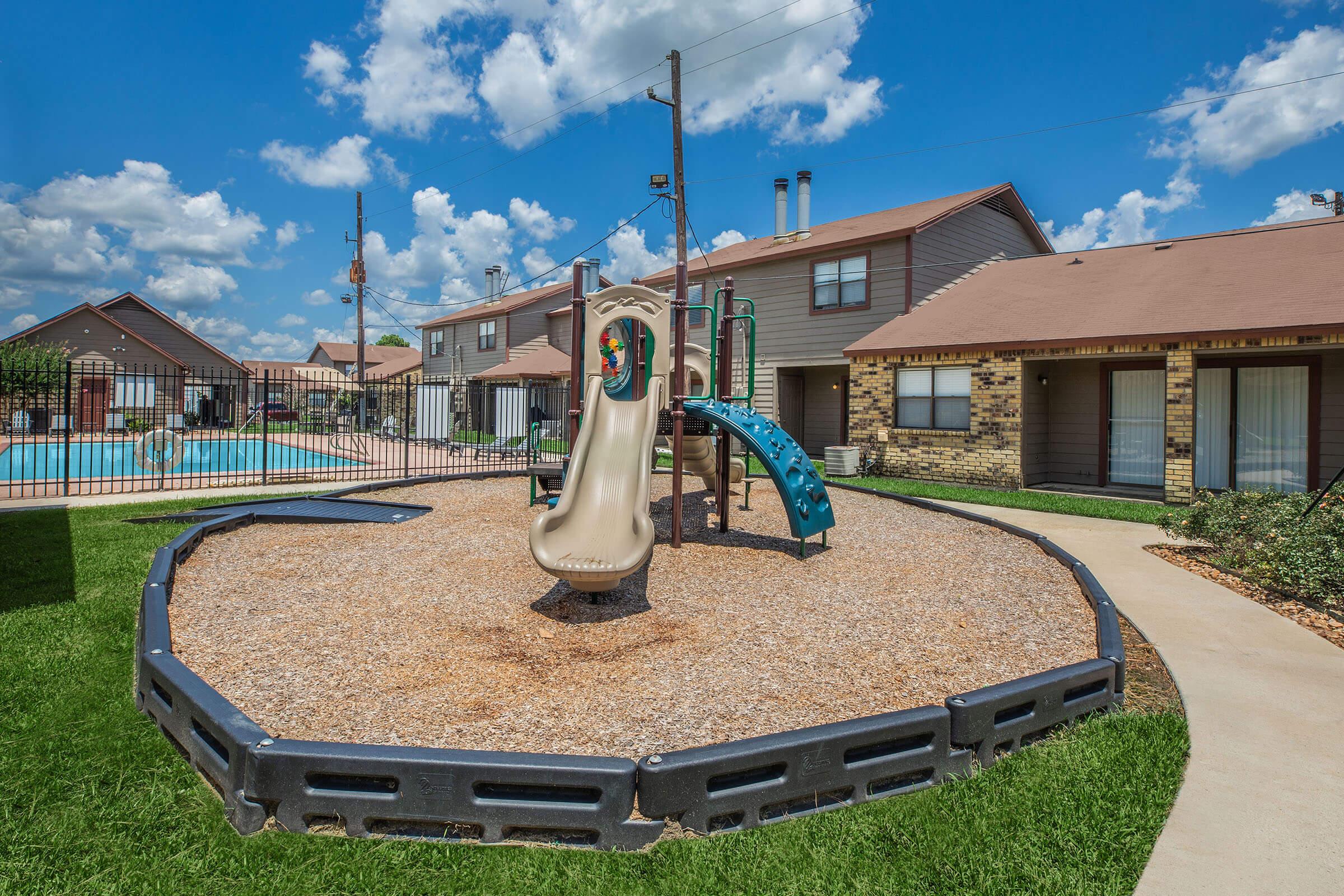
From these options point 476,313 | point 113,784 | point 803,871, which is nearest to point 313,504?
point 113,784

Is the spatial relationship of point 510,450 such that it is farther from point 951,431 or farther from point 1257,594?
point 1257,594

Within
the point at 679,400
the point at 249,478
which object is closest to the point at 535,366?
the point at 249,478

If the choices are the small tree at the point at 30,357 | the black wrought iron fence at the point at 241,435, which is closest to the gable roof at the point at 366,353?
the black wrought iron fence at the point at 241,435

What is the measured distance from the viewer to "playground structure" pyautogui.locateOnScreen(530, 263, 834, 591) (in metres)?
6.08

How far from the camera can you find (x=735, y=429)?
825 cm

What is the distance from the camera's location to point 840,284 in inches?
774

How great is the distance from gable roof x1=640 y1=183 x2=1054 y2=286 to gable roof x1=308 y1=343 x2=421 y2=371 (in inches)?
1687

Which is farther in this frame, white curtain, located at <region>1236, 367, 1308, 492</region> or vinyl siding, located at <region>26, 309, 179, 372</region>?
vinyl siding, located at <region>26, 309, 179, 372</region>

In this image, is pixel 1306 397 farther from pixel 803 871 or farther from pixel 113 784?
pixel 113 784

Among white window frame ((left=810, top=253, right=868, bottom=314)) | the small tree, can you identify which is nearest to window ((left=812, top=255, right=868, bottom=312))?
white window frame ((left=810, top=253, right=868, bottom=314))

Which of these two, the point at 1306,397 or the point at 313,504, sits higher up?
the point at 1306,397

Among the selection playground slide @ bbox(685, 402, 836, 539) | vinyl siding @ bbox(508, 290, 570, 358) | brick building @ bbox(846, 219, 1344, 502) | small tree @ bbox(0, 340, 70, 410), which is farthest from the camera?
vinyl siding @ bbox(508, 290, 570, 358)

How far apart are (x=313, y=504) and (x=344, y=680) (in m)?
7.05

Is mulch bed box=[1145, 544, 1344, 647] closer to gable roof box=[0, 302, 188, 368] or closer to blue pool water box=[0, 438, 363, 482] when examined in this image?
blue pool water box=[0, 438, 363, 482]
